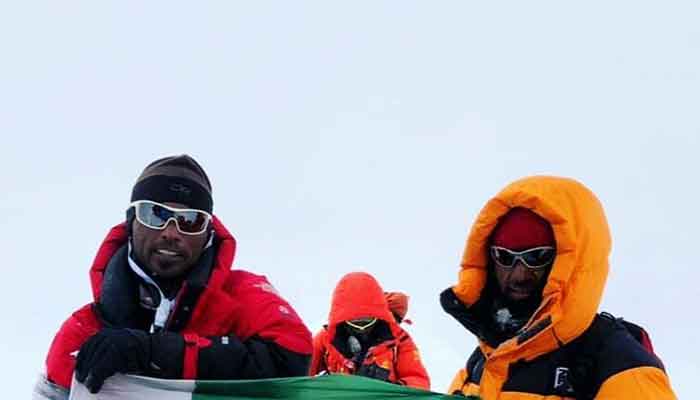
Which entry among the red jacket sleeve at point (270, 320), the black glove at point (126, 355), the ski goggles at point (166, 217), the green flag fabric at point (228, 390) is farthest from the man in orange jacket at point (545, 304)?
the black glove at point (126, 355)

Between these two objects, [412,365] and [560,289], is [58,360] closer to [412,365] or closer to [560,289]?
[560,289]

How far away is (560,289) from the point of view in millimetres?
5129

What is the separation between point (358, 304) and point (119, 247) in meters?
5.11

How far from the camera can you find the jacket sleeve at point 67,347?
17.5 ft

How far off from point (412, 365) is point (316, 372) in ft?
2.60

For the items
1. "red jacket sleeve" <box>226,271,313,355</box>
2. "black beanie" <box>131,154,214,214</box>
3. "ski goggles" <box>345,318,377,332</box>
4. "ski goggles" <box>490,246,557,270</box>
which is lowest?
"ski goggles" <box>345,318,377,332</box>

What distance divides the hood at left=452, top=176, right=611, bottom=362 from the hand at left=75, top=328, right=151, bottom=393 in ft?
4.83

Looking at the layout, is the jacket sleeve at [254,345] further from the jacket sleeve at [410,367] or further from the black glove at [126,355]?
the jacket sleeve at [410,367]

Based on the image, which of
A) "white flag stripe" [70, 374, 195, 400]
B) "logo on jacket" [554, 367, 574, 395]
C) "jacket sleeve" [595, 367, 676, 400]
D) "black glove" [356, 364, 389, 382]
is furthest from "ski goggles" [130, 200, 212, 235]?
"black glove" [356, 364, 389, 382]

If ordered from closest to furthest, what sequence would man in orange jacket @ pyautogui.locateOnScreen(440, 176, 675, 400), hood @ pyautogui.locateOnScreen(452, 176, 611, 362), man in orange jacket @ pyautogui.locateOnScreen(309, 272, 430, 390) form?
1. man in orange jacket @ pyautogui.locateOnScreen(440, 176, 675, 400)
2. hood @ pyautogui.locateOnScreen(452, 176, 611, 362)
3. man in orange jacket @ pyautogui.locateOnScreen(309, 272, 430, 390)

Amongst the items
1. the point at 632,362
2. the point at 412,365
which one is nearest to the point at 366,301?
the point at 412,365

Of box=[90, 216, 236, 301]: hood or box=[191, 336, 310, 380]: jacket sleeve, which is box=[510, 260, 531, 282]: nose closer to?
box=[191, 336, 310, 380]: jacket sleeve

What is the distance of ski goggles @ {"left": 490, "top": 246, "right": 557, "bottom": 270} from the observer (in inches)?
210

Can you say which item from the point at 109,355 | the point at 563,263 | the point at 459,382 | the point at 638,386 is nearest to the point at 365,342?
the point at 459,382
